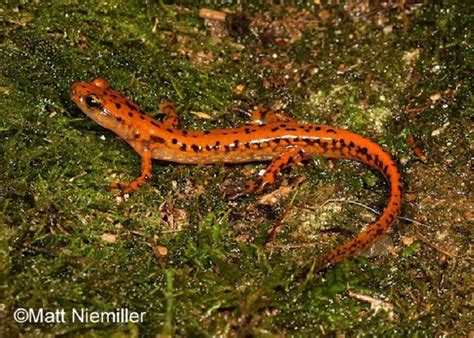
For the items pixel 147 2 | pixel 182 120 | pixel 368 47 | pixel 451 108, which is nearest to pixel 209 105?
pixel 182 120

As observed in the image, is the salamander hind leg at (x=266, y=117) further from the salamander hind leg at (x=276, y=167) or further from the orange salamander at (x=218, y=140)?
the salamander hind leg at (x=276, y=167)

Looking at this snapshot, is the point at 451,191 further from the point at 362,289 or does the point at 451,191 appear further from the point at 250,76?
the point at 250,76

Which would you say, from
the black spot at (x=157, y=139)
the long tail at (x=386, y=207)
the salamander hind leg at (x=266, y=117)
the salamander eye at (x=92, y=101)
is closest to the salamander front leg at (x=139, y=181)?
the black spot at (x=157, y=139)

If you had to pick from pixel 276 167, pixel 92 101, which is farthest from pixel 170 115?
pixel 276 167

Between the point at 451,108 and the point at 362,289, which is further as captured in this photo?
the point at 451,108

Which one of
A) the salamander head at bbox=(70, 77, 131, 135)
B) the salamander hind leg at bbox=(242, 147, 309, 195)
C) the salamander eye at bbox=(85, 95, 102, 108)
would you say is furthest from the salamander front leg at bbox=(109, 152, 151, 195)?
the salamander hind leg at bbox=(242, 147, 309, 195)

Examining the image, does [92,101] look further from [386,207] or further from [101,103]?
[386,207]
